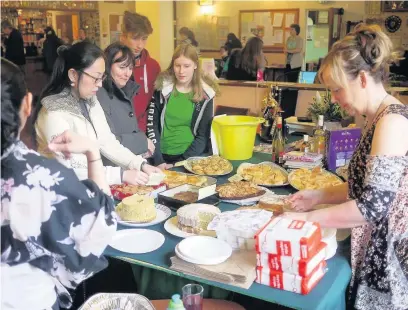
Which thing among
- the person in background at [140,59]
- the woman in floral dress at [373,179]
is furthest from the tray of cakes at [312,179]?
the person in background at [140,59]

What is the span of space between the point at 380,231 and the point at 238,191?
0.70m

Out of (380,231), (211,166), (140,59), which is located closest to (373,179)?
(380,231)

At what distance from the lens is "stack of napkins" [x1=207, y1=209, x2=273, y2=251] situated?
155cm

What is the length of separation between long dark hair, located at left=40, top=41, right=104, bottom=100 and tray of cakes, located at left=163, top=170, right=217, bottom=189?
2.17 feet

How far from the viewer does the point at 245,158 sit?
2.88 meters

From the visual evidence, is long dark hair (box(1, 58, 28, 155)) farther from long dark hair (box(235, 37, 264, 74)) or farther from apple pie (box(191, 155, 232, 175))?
long dark hair (box(235, 37, 264, 74))

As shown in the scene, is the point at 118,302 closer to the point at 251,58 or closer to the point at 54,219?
the point at 54,219

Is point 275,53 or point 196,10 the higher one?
point 196,10

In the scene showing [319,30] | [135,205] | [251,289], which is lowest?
[251,289]

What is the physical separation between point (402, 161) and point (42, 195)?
3.52ft

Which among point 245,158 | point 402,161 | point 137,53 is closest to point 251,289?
point 402,161

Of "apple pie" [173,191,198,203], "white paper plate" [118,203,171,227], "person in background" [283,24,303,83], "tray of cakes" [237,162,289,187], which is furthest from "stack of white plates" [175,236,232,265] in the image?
"person in background" [283,24,303,83]

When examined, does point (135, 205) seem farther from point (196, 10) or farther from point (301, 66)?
point (196, 10)

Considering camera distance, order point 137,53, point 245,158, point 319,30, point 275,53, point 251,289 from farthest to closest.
Result: 1. point 275,53
2. point 319,30
3. point 137,53
4. point 245,158
5. point 251,289
